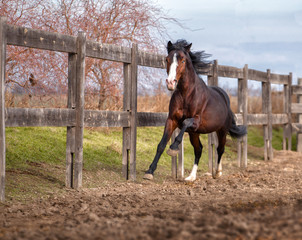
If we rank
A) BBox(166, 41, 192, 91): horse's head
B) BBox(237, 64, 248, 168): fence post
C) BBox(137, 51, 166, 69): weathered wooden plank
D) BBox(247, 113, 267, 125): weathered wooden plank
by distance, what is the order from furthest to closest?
1. BBox(247, 113, 267, 125): weathered wooden plank
2. BBox(237, 64, 248, 168): fence post
3. BBox(137, 51, 166, 69): weathered wooden plank
4. BBox(166, 41, 192, 91): horse's head

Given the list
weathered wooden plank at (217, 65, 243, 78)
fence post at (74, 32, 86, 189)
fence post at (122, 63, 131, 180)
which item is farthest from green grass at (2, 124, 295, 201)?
weathered wooden plank at (217, 65, 243, 78)

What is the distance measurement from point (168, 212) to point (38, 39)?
300 cm

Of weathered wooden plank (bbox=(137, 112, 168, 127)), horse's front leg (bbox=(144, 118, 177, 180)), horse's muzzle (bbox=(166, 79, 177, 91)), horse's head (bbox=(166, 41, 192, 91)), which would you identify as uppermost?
horse's head (bbox=(166, 41, 192, 91))

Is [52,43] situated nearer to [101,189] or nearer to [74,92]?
[74,92]

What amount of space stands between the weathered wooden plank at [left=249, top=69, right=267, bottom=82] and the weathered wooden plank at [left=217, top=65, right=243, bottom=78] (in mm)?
665

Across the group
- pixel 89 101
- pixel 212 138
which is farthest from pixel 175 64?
pixel 89 101

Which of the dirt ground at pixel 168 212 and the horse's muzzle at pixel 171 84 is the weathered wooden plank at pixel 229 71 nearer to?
the dirt ground at pixel 168 212

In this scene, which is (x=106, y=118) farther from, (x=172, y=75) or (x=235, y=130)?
(x=235, y=130)

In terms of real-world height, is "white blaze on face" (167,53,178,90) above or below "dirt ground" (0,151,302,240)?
above

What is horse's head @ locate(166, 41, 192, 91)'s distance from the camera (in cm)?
636

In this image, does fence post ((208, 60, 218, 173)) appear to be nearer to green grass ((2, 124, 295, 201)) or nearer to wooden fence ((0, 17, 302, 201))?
green grass ((2, 124, 295, 201))

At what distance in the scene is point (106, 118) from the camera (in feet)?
22.9

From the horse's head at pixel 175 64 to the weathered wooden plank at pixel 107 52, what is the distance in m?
0.80

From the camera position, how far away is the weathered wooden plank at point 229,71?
32.9 ft
